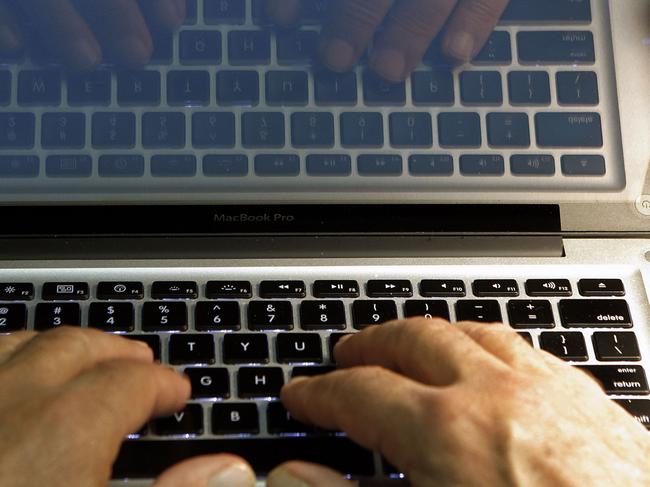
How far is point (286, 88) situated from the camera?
67cm

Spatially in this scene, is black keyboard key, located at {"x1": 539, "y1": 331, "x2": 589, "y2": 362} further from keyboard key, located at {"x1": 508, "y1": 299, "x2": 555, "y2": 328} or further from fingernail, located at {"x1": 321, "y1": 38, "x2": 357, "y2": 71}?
fingernail, located at {"x1": 321, "y1": 38, "x2": 357, "y2": 71}

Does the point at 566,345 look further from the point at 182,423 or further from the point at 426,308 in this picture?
the point at 182,423

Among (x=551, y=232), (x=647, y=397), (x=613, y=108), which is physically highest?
(x=613, y=108)

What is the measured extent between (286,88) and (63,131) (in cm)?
22

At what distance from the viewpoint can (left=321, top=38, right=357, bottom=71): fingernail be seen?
665mm

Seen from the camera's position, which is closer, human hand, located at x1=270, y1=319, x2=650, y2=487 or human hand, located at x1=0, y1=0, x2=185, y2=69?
human hand, located at x1=270, y1=319, x2=650, y2=487

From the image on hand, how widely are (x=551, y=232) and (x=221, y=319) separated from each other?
326mm

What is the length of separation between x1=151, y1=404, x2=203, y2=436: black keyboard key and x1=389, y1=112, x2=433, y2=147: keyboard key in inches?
12.3

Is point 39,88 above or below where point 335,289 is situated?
above

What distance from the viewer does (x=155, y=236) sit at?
660mm

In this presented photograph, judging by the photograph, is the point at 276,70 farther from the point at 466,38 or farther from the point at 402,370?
the point at 402,370

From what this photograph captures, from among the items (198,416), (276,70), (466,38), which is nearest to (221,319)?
(198,416)

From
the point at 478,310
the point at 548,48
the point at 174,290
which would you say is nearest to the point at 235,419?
the point at 174,290

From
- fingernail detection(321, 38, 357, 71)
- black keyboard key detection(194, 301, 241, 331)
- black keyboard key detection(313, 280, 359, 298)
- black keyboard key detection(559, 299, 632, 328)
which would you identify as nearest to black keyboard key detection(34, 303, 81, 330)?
black keyboard key detection(194, 301, 241, 331)
